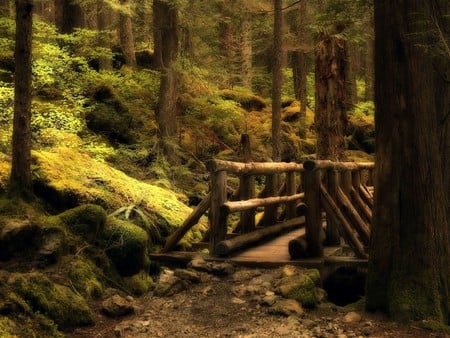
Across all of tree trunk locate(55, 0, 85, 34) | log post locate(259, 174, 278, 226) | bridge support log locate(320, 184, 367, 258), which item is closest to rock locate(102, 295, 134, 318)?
bridge support log locate(320, 184, 367, 258)

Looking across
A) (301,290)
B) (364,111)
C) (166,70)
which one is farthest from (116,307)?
(364,111)

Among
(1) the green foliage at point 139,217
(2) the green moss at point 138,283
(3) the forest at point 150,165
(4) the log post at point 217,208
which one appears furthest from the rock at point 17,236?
(4) the log post at point 217,208

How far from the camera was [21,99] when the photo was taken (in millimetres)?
6883

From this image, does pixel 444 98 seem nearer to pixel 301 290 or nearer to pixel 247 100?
pixel 301 290

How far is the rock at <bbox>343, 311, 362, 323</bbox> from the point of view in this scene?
593 cm

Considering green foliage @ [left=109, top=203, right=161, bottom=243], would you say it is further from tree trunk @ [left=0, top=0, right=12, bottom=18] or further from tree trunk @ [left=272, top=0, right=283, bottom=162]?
tree trunk @ [left=0, top=0, right=12, bottom=18]

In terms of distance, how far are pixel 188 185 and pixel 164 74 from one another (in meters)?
3.34

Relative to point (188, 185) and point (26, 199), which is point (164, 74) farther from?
point (26, 199)

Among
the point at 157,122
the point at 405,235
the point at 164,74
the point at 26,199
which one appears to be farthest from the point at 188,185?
the point at 405,235

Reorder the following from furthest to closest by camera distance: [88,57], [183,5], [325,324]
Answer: [88,57], [183,5], [325,324]

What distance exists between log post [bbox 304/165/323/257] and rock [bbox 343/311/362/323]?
5.89 feet

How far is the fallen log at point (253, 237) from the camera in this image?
7.80 m

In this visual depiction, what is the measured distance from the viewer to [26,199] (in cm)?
709

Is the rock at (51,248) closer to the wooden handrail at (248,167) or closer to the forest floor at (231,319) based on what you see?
the forest floor at (231,319)
